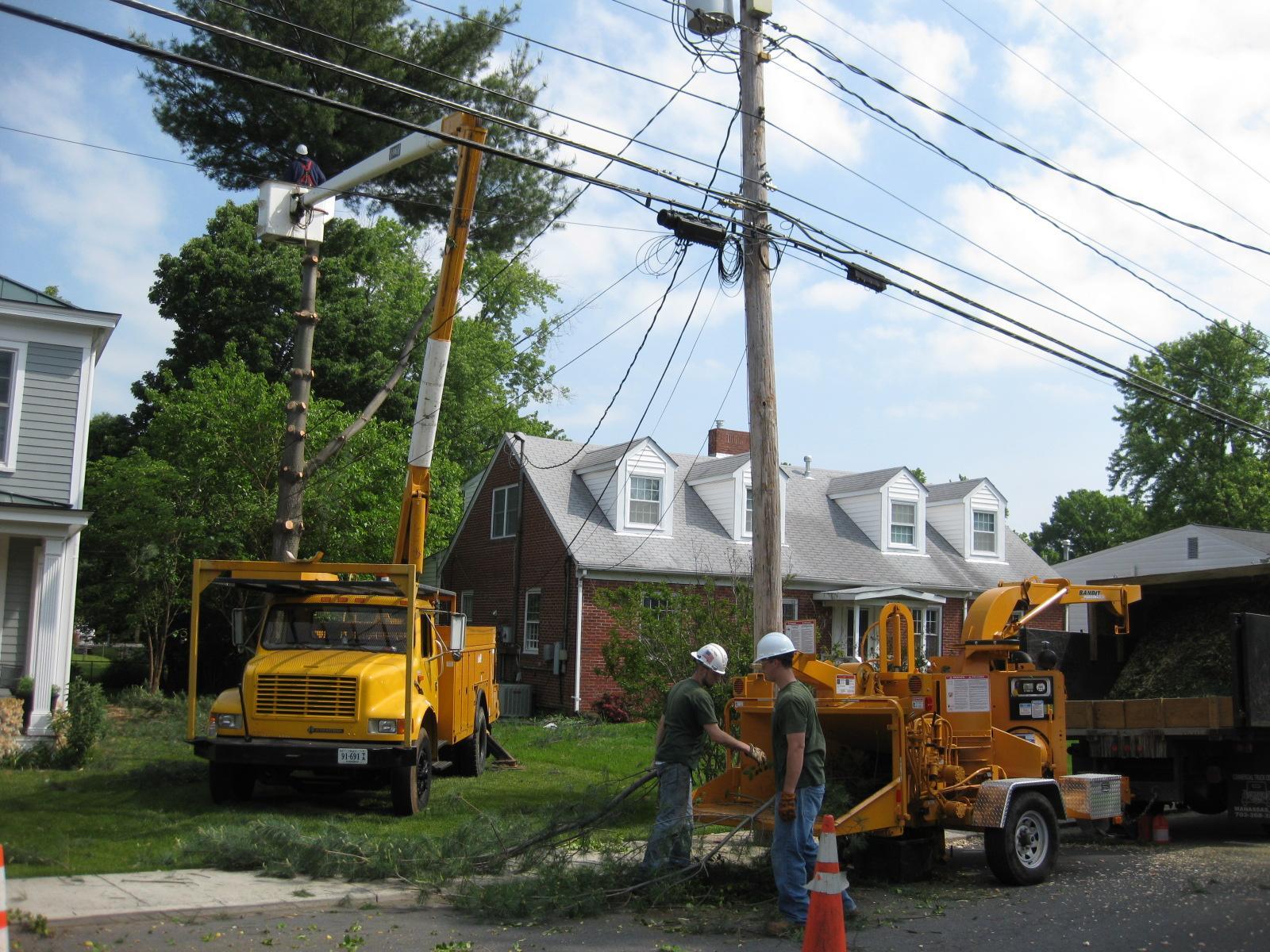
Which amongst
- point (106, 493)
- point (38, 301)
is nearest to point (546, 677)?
point (106, 493)

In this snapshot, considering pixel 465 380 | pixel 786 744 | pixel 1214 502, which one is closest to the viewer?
pixel 786 744

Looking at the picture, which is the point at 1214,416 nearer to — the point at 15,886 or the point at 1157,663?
the point at 1157,663

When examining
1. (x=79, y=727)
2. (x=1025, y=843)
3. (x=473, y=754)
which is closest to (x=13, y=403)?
(x=79, y=727)

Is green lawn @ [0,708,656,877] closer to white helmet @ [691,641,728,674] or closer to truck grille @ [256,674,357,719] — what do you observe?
truck grille @ [256,674,357,719]

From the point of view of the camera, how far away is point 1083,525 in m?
75.4

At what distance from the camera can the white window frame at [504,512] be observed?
2898 cm

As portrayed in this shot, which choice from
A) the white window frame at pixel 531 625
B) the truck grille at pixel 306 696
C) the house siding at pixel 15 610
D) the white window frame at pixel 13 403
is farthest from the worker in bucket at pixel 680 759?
the white window frame at pixel 531 625

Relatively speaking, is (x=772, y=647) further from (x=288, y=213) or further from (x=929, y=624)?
(x=929, y=624)

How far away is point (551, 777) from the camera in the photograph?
15.8 metres

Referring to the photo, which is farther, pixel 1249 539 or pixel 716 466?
pixel 1249 539

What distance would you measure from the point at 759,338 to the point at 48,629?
11.0m

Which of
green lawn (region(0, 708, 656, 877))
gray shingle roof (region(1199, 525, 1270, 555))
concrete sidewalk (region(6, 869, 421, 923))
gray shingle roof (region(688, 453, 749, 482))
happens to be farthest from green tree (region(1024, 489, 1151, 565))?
concrete sidewalk (region(6, 869, 421, 923))

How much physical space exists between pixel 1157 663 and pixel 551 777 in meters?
7.55

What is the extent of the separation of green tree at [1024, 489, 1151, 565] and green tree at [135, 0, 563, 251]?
56.6 metres
